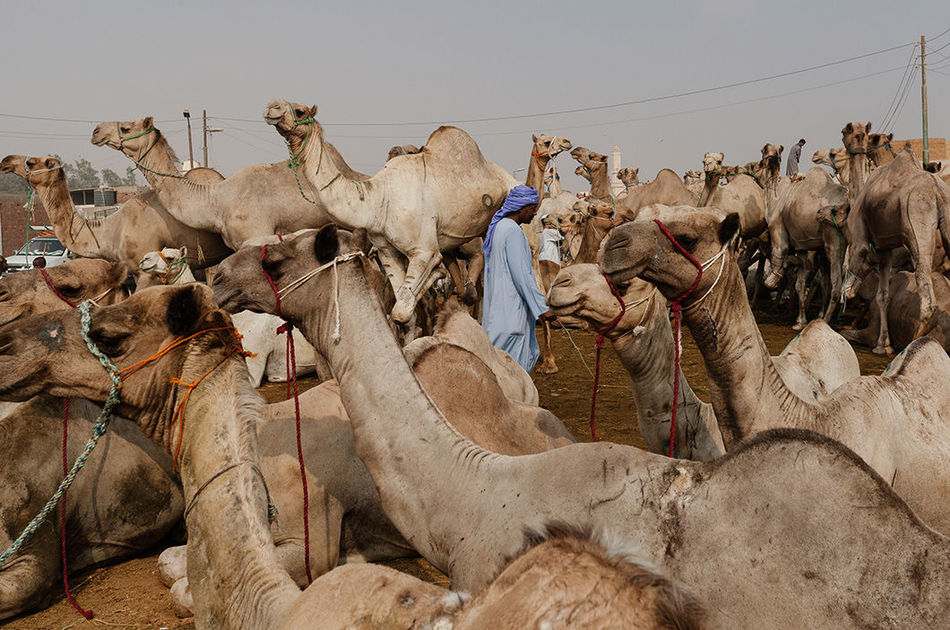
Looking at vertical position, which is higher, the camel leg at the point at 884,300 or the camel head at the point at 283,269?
the camel head at the point at 283,269

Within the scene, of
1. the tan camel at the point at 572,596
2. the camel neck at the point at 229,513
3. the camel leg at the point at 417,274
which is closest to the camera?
the tan camel at the point at 572,596

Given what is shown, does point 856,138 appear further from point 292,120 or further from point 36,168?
point 36,168

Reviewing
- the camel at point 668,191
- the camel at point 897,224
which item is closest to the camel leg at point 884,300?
the camel at point 897,224

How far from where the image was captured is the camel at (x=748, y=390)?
334 cm

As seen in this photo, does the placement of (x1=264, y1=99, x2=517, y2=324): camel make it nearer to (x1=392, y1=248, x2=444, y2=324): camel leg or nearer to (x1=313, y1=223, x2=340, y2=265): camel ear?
(x1=392, y1=248, x2=444, y2=324): camel leg

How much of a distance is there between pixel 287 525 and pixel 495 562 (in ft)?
6.09

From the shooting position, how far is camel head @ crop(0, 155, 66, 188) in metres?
10.2

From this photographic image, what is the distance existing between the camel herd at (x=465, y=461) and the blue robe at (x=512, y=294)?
105 centimetres

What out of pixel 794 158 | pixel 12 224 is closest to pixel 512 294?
pixel 794 158

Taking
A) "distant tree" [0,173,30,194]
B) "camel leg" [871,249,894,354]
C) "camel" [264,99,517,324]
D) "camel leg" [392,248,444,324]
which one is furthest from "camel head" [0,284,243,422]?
"distant tree" [0,173,30,194]

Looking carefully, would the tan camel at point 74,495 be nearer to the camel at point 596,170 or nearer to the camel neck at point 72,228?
the camel neck at point 72,228

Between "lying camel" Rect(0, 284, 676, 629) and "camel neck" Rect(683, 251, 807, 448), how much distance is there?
1845 mm

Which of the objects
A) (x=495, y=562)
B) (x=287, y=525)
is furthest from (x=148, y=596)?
(x=495, y=562)

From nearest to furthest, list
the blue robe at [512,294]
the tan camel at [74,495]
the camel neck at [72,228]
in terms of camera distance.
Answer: the tan camel at [74,495] → the blue robe at [512,294] → the camel neck at [72,228]
